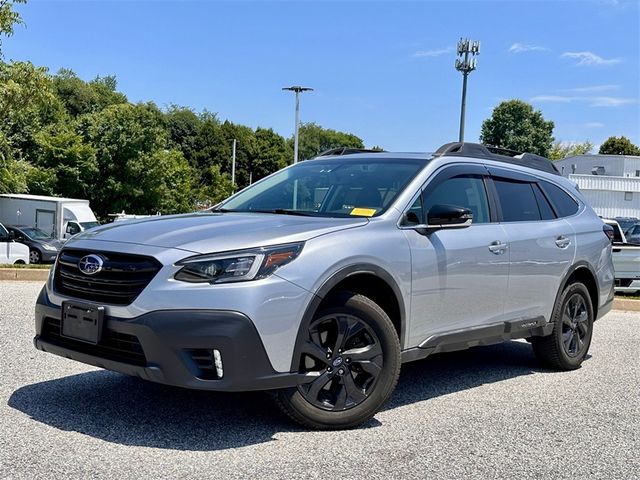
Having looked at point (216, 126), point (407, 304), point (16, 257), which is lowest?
point (16, 257)

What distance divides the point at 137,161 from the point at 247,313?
138ft

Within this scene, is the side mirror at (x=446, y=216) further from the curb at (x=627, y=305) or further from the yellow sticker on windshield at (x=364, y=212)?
the curb at (x=627, y=305)

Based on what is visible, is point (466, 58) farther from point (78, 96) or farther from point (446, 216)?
point (78, 96)

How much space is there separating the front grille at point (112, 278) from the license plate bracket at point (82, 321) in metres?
0.07

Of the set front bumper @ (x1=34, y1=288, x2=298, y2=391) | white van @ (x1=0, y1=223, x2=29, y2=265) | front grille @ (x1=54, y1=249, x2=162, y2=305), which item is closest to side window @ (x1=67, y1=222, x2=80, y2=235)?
white van @ (x1=0, y1=223, x2=29, y2=265)

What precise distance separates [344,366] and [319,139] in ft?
393

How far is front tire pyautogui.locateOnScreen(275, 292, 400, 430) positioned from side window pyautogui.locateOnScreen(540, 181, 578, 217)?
273cm

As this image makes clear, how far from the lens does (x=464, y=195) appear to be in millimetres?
5262

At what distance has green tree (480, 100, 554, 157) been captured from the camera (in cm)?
7550

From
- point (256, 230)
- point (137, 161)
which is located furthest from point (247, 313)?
point (137, 161)

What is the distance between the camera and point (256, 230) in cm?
398

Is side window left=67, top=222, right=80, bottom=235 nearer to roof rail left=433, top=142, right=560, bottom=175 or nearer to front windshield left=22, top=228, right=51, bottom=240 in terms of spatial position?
front windshield left=22, top=228, right=51, bottom=240

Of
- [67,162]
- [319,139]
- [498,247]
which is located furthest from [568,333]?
[319,139]

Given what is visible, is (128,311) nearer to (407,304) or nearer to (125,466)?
(125,466)
